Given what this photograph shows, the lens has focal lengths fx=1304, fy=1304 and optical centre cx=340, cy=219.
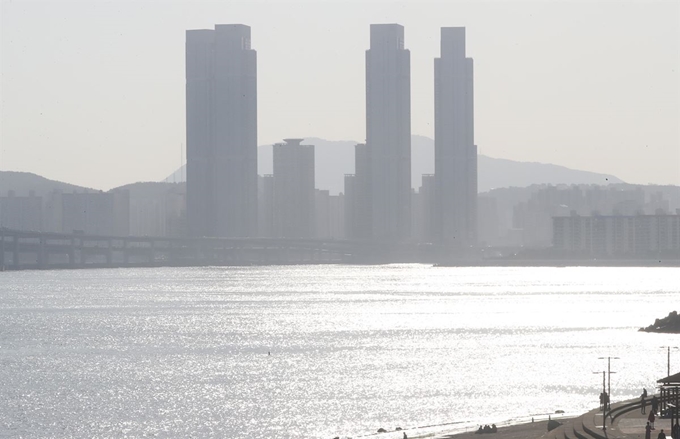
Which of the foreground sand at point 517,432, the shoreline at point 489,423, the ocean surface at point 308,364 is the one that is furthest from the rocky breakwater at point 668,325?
the foreground sand at point 517,432

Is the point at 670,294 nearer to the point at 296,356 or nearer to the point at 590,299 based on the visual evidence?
the point at 590,299

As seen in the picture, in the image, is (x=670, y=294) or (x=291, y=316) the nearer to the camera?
(x=291, y=316)

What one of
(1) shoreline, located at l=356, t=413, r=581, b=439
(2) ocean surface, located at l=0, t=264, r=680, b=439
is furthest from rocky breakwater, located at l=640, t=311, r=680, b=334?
(1) shoreline, located at l=356, t=413, r=581, b=439

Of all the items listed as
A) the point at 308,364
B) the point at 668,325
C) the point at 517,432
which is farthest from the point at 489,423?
the point at 668,325

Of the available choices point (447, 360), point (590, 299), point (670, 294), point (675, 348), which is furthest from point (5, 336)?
point (670, 294)

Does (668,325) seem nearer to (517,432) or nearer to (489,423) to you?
(489,423)

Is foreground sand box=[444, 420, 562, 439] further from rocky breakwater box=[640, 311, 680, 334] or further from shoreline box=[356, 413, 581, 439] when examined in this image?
rocky breakwater box=[640, 311, 680, 334]

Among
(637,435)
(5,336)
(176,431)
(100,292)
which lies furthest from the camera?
(100,292)
